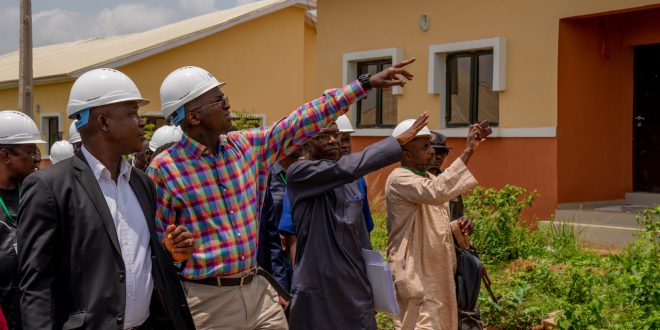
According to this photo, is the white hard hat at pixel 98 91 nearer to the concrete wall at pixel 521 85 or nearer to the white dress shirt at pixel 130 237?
the white dress shirt at pixel 130 237

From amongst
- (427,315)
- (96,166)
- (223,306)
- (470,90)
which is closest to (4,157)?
(96,166)

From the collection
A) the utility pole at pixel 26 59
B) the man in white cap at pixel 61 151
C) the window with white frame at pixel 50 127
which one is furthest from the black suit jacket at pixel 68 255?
the window with white frame at pixel 50 127

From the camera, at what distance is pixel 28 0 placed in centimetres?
1681

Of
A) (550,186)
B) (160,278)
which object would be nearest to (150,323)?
(160,278)

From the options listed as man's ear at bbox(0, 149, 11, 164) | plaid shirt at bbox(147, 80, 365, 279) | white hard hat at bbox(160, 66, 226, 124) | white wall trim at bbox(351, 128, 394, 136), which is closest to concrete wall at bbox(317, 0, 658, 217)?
white wall trim at bbox(351, 128, 394, 136)

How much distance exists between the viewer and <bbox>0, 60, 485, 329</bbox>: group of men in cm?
322

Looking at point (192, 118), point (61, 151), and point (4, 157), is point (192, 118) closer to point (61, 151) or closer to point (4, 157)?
point (4, 157)

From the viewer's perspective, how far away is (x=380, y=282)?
4.50 metres

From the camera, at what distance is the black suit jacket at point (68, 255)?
124 inches

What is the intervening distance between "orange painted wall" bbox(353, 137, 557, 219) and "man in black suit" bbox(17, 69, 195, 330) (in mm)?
8270

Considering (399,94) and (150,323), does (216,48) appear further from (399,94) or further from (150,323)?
(150,323)

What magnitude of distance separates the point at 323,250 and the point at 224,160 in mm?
887

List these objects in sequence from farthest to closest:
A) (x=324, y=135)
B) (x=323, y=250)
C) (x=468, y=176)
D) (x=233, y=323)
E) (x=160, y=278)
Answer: (x=468, y=176)
(x=324, y=135)
(x=323, y=250)
(x=233, y=323)
(x=160, y=278)

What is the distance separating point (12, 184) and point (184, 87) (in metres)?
1.18
